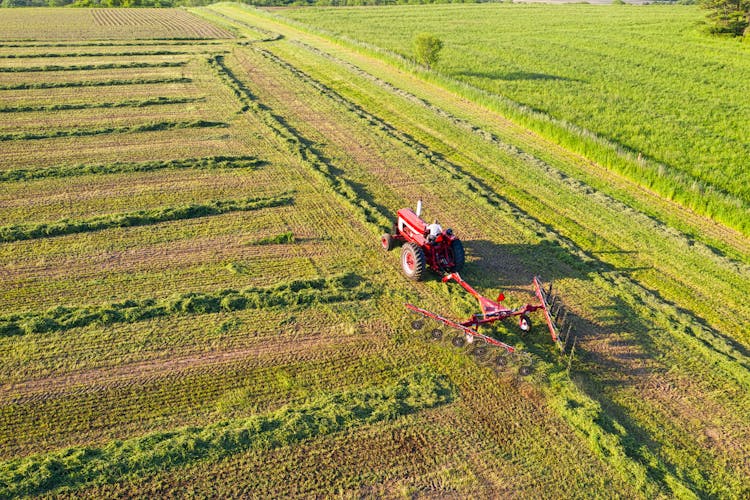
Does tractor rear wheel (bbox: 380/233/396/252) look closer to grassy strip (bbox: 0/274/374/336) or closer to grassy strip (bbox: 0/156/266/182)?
grassy strip (bbox: 0/274/374/336)

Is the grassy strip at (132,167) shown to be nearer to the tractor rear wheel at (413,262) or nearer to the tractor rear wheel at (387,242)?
the tractor rear wheel at (387,242)

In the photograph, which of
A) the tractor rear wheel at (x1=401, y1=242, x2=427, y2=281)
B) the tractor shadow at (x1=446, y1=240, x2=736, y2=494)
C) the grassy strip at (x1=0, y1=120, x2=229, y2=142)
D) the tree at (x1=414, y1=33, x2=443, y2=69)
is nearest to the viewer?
the tractor shadow at (x1=446, y1=240, x2=736, y2=494)

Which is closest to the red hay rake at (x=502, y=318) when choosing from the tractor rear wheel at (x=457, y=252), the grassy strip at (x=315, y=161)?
the tractor rear wheel at (x=457, y=252)

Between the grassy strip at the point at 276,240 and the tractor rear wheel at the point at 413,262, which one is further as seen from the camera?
the grassy strip at the point at 276,240

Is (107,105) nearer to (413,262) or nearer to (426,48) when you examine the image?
(426,48)

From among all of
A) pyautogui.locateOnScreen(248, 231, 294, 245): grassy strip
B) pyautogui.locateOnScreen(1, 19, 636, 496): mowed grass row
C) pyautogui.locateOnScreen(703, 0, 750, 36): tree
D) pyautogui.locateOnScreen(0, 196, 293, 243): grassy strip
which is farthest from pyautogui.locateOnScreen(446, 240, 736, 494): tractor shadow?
pyautogui.locateOnScreen(703, 0, 750, 36): tree

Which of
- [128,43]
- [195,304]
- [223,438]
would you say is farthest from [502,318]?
[128,43]

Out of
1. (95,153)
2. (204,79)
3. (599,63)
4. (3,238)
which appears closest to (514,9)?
(599,63)
